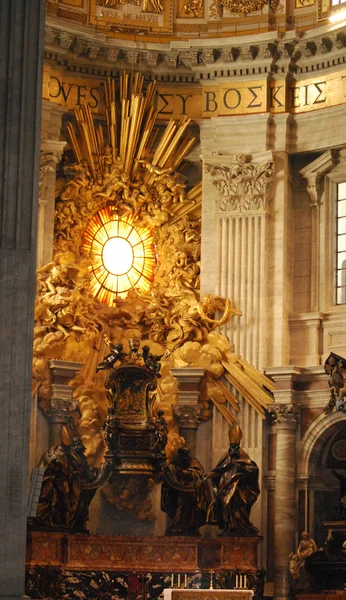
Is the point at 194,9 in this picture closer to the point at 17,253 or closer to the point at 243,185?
the point at 243,185

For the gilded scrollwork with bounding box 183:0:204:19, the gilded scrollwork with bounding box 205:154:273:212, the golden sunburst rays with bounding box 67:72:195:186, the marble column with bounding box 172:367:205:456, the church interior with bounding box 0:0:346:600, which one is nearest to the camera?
the church interior with bounding box 0:0:346:600

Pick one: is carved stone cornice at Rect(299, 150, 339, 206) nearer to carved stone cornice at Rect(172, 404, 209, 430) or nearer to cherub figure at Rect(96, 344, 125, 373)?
carved stone cornice at Rect(172, 404, 209, 430)

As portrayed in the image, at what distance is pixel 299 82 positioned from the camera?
27.6 metres

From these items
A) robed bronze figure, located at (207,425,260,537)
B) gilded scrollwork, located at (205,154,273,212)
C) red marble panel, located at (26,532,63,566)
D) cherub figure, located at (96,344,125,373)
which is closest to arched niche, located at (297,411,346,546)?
robed bronze figure, located at (207,425,260,537)

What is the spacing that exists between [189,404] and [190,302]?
1.95 meters

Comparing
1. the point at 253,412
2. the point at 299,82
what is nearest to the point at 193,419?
the point at 253,412

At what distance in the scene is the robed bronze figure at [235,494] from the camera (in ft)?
81.0

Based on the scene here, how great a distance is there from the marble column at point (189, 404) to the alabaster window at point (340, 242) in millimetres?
3028

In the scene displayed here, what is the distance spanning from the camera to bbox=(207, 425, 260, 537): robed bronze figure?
2469cm

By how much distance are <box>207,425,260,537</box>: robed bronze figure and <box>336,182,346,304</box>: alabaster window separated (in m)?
3.88

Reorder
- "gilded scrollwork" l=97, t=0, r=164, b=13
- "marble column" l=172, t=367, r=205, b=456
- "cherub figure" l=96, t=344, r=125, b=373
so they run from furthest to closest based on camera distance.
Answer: "gilded scrollwork" l=97, t=0, r=164, b=13
"marble column" l=172, t=367, r=205, b=456
"cherub figure" l=96, t=344, r=125, b=373

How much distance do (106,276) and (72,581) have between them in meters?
6.44

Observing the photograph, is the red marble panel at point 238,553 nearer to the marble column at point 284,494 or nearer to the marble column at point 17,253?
the marble column at point 284,494

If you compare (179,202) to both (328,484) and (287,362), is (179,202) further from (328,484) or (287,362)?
(328,484)
